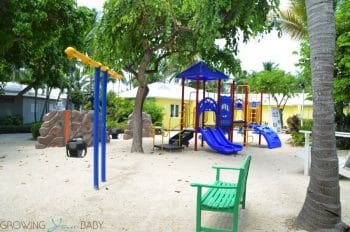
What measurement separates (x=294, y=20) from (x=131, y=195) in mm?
15239

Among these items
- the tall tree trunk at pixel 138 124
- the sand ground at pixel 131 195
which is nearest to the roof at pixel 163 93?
the tall tree trunk at pixel 138 124

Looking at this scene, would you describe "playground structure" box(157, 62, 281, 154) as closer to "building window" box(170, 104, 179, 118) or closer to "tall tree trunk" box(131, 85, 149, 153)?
"tall tree trunk" box(131, 85, 149, 153)

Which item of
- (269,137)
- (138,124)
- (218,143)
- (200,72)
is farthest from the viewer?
(269,137)

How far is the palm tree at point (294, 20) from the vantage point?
720 inches

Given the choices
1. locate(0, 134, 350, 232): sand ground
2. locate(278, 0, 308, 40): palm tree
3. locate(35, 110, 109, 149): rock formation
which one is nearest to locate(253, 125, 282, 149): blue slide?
locate(278, 0, 308, 40): palm tree

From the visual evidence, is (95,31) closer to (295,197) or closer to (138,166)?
(138,166)

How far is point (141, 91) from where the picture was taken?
13641 mm

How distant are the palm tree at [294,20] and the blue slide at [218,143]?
288 inches

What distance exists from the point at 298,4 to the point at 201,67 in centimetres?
682

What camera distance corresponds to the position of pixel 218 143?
14102 millimetres

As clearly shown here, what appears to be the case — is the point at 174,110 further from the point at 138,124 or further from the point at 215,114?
the point at 138,124

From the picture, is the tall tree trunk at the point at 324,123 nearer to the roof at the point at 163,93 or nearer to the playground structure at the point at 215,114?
the playground structure at the point at 215,114

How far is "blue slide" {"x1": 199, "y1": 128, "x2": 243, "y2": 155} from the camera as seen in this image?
13.7 meters

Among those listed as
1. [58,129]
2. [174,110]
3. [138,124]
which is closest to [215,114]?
[138,124]
